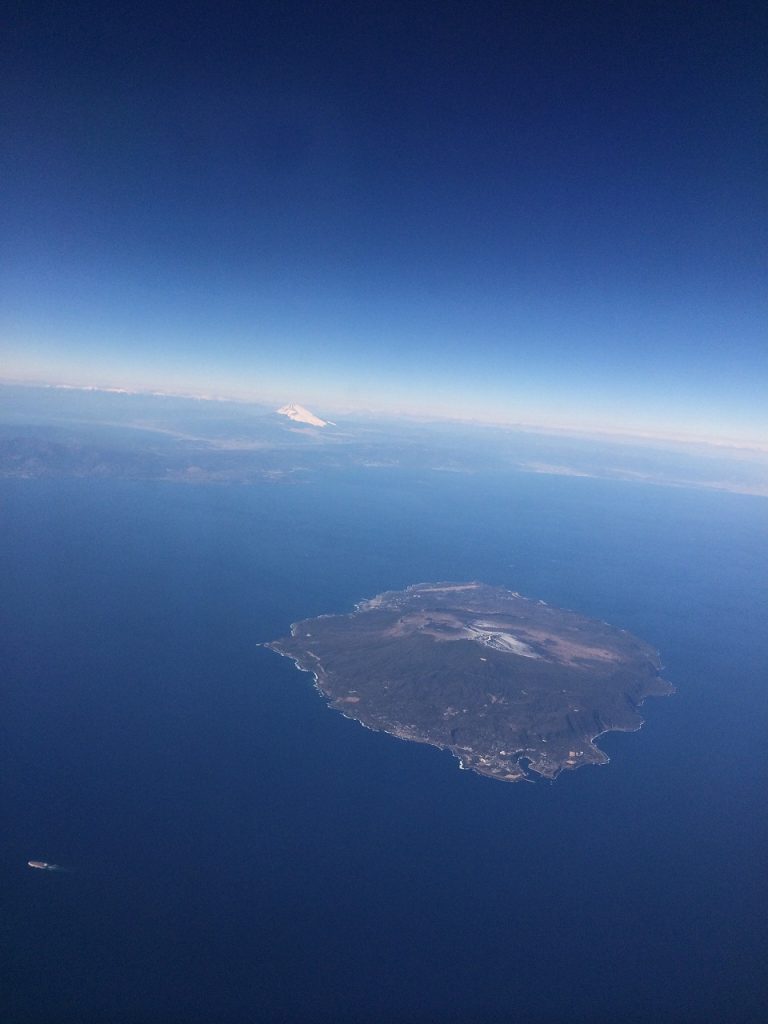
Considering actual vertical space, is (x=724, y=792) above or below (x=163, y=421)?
below

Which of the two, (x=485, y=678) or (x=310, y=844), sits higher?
(x=485, y=678)

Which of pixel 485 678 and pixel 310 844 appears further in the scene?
pixel 485 678

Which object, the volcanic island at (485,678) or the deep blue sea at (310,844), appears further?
the volcanic island at (485,678)

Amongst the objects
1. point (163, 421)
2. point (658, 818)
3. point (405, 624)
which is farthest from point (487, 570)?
point (163, 421)

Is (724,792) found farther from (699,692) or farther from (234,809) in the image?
(234,809)
